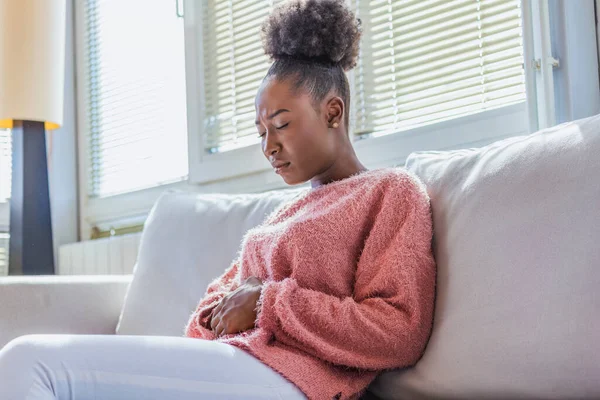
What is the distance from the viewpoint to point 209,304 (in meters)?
1.40

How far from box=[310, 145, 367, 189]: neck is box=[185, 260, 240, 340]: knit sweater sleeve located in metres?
0.22

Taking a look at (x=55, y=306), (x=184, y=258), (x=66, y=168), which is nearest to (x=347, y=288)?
(x=184, y=258)

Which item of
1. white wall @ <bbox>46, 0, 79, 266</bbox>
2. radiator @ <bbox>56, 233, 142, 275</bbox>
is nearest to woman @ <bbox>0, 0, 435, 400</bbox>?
radiator @ <bbox>56, 233, 142, 275</bbox>

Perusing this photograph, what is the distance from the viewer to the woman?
39.0 inches

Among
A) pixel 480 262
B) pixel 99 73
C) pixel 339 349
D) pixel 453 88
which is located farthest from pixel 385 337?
pixel 99 73

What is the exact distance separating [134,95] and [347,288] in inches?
72.1

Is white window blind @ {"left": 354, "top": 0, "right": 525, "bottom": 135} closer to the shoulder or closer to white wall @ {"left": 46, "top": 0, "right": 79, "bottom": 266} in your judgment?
the shoulder

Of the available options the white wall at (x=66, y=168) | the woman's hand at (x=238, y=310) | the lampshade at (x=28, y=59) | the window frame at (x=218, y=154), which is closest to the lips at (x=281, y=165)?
the woman's hand at (x=238, y=310)

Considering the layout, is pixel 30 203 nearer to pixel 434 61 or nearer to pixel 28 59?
pixel 28 59

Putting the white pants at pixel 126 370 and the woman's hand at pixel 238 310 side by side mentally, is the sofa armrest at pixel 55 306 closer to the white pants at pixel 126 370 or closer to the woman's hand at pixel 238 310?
the woman's hand at pixel 238 310

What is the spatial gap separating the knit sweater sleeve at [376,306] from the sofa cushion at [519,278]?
36 mm

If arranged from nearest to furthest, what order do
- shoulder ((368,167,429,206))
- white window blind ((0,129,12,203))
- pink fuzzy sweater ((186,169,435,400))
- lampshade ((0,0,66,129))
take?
pink fuzzy sweater ((186,169,435,400)), shoulder ((368,167,429,206)), lampshade ((0,0,66,129)), white window blind ((0,129,12,203))

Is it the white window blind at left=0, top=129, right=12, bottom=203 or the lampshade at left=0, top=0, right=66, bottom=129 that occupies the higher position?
the lampshade at left=0, top=0, right=66, bottom=129

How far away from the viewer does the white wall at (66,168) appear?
2.99 metres
